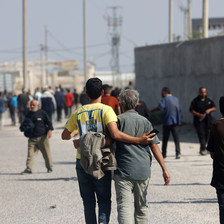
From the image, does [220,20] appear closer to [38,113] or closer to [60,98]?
[60,98]

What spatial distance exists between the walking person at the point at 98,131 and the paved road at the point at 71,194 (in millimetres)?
1629

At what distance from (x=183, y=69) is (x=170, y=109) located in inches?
398

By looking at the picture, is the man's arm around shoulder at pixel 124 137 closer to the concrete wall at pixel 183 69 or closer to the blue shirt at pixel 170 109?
the blue shirt at pixel 170 109

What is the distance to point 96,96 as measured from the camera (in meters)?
6.44

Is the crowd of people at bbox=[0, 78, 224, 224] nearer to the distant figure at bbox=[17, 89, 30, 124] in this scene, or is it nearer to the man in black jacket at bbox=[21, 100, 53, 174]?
the man in black jacket at bbox=[21, 100, 53, 174]

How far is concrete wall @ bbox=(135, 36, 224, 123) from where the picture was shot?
72.8ft

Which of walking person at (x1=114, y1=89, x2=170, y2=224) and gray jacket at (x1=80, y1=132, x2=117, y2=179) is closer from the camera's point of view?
gray jacket at (x1=80, y1=132, x2=117, y2=179)

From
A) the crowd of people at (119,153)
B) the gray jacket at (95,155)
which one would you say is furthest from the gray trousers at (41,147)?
the gray jacket at (95,155)

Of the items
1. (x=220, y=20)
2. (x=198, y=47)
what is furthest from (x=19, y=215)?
(x=220, y=20)

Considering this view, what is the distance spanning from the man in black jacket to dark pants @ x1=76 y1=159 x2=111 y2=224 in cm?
634

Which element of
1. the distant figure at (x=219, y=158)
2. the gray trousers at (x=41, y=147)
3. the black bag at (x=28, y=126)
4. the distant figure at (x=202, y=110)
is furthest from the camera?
the distant figure at (x=202, y=110)

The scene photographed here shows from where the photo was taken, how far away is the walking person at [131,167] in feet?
20.6

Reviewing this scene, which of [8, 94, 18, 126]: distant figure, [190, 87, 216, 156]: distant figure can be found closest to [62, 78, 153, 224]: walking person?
[190, 87, 216, 156]: distant figure

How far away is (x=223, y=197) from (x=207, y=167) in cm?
685
